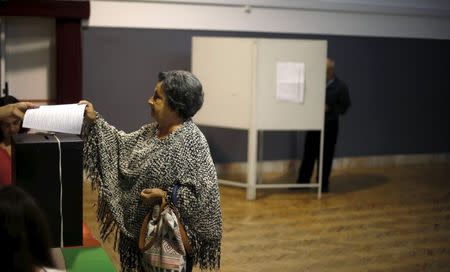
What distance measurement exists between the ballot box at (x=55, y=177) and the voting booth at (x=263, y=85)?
4.19 m

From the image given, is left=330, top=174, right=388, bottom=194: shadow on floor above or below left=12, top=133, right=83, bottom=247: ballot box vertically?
below

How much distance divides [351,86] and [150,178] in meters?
6.29

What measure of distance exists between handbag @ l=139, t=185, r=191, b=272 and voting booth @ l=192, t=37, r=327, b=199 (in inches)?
158

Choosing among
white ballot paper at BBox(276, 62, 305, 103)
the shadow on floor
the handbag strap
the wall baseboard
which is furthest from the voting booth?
the handbag strap

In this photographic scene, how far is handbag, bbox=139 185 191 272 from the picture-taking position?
→ 8.54 ft

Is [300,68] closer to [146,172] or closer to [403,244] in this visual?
[403,244]

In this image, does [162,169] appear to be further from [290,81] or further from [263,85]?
[290,81]

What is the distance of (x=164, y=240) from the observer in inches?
103

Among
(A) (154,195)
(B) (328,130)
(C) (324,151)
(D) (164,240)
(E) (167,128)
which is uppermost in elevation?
(E) (167,128)

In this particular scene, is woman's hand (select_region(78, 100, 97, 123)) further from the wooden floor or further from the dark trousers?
the dark trousers

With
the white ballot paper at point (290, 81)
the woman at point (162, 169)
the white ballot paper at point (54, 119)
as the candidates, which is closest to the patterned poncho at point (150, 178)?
the woman at point (162, 169)

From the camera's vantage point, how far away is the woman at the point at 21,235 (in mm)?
1590

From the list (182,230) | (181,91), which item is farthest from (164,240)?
(181,91)

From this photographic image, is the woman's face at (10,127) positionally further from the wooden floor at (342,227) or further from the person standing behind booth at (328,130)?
the person standing behind booth at (328,130)
